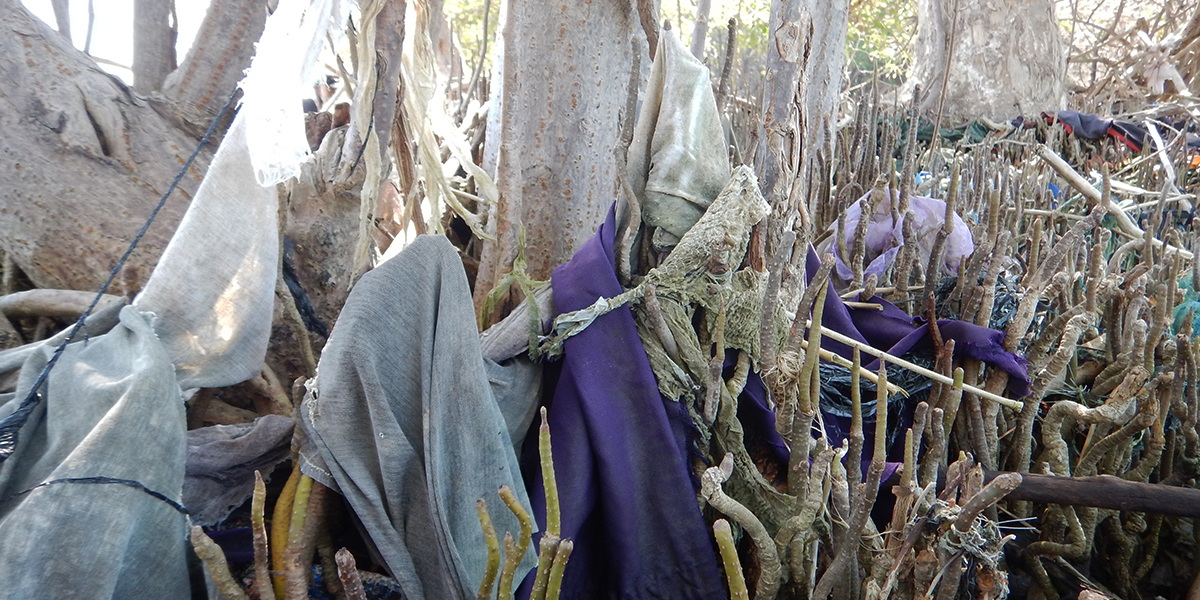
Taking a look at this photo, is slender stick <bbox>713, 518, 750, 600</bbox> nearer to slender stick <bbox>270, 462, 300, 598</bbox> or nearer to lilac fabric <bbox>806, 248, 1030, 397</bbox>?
slender stick <bbox>270, 462, 300, 598</bbox>

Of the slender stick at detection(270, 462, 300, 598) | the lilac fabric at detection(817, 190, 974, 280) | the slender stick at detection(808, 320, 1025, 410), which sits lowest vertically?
the slender stick at detection(270, 462, 300, 598)

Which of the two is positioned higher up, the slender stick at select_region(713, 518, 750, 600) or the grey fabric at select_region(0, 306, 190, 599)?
the slender stick at select_region(713, 518, 750, 600)

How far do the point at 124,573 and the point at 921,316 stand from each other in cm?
213

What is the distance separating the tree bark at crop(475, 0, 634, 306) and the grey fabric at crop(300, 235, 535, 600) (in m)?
0.81

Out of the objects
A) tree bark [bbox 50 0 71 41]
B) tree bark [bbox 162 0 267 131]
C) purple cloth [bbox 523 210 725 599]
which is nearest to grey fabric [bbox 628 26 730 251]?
purple cloth [bbox 523 210 725 599]

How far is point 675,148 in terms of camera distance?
1.79 m

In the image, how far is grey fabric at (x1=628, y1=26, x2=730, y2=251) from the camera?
5.88 feet

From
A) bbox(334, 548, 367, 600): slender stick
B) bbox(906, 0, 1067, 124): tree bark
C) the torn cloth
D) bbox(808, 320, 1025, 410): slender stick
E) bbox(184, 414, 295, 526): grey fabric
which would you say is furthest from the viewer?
bbox(906, 0, 1067, 124): tree bark

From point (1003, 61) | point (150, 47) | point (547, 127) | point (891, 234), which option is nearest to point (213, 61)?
point (150, 47)

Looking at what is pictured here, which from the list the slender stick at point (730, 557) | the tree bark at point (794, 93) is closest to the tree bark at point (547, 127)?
the tree bark at point (794, 93)

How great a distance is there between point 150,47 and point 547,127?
129 centimetres

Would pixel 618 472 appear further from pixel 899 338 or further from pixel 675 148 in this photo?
pixel 899 338

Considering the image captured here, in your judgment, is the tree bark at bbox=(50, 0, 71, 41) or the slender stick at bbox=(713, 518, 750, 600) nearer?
the slender stick at bbox=(713, 518, 750, 600)

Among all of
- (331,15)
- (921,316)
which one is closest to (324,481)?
(331,15)
